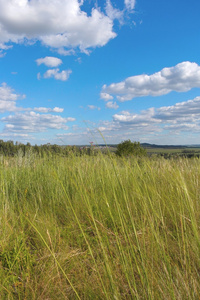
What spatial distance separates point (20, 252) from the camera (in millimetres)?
2107

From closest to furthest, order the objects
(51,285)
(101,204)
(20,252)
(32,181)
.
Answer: (51,285) → (20,252) → (101,204) → (32,181)

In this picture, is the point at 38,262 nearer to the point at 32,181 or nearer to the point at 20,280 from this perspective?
the point at 20,280

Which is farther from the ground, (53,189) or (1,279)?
(53,189)

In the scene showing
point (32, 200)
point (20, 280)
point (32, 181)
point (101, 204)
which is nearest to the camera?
point (20, 280)

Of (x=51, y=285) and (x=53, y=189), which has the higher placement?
(x=53, y=189)

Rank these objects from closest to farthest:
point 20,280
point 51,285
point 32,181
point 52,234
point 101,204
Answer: point 51,285, point 20,280, point 52,234, point 101,204, point 32,181

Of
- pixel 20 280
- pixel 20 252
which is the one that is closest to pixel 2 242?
pixel 20 252

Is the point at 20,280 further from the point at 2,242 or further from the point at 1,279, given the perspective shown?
the point at 2,242

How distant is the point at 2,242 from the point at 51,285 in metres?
0.73

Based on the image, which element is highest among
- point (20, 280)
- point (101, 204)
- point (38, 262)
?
point (101, 204)

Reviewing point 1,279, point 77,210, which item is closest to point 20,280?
point 1,279

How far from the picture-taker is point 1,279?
1.81 metres

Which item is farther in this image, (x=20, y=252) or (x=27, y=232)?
(x=27, y=232)

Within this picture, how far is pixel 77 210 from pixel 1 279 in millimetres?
1315
